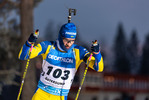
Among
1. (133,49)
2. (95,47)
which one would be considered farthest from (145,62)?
(95,47)

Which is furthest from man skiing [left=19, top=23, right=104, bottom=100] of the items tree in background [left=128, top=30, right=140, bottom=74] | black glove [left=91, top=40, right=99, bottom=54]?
tree in background [left=128, top=30, right=140, bottom=74]

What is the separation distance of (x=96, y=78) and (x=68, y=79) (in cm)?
2172

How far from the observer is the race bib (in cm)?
472

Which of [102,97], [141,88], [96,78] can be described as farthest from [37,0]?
[141,88]

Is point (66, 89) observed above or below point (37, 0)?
below

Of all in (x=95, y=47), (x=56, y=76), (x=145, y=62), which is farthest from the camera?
(x=145, y=62)

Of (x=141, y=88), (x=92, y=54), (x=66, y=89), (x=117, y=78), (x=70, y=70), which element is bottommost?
(x=141, y=88)

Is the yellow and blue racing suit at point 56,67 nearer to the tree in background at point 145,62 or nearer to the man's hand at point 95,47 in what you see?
the man's hand at point 95,47

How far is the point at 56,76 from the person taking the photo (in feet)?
15.5

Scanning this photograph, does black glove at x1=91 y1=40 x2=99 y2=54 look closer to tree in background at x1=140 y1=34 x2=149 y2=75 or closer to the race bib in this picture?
the race bib

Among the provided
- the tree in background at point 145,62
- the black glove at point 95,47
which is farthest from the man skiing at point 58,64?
the tree in background at point 145,62

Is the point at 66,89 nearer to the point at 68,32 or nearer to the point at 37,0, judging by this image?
the point at 68,32

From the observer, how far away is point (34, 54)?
4652 millimetres

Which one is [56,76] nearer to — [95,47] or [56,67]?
[56,67]
